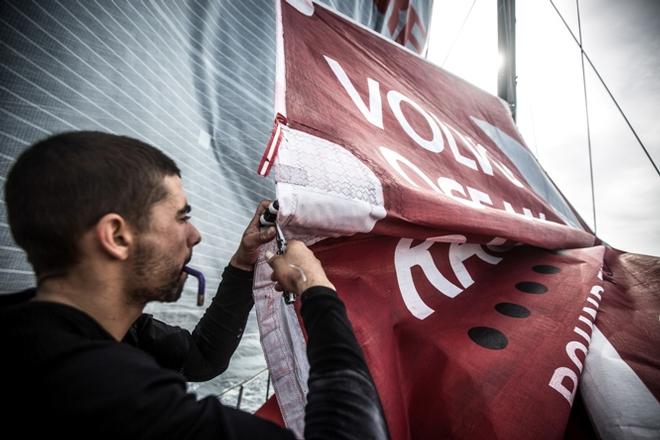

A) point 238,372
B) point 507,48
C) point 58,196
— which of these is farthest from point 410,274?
point 507,48

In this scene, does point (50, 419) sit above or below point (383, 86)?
below

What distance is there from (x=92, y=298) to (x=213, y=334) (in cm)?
42

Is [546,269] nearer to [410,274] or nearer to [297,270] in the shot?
[410,274]

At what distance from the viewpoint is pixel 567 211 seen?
6.51 ft

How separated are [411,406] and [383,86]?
110cm

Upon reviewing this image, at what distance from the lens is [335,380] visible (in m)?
0.49

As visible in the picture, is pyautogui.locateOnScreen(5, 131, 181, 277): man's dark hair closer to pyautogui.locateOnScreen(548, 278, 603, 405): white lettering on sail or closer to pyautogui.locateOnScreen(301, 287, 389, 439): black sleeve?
pyautogui.locateOnScreen(301, 287, 389, 439): black sleeve

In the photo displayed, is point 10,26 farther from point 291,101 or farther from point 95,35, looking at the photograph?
point 291,101

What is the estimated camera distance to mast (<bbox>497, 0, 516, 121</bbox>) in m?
2.87

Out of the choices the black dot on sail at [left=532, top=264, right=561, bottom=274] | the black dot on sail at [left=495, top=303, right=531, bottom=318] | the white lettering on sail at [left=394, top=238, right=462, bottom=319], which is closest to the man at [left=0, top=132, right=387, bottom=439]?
the white lettering on sail at [left=394, top=238, right=462, bottom=319]

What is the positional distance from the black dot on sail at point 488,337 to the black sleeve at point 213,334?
653mm

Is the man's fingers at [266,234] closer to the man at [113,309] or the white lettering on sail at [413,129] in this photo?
the man at [113,309]

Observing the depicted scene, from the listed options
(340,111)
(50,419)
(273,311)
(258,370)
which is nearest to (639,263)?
(340,111)

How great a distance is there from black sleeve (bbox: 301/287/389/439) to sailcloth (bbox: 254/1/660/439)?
135 mm
